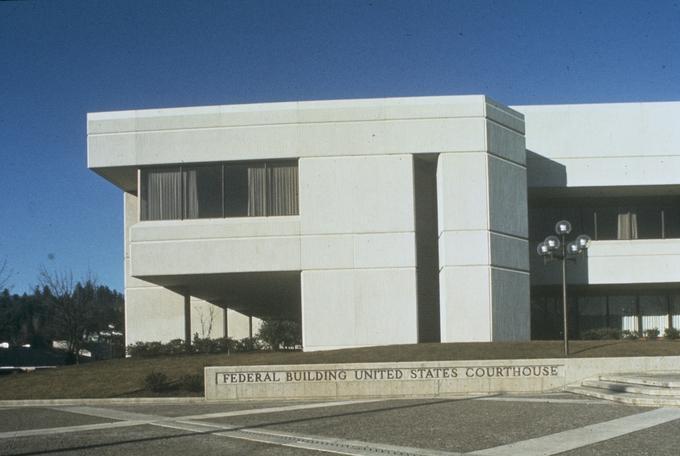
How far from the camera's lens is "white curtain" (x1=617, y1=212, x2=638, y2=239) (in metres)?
41.3

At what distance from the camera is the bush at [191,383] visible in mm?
26062

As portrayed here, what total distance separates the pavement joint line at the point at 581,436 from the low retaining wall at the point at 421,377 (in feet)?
23.7

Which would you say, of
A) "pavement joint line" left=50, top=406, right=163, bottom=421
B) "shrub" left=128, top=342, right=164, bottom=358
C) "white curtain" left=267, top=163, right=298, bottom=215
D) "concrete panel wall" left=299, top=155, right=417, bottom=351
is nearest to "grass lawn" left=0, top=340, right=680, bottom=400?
"pavement joint line" left=50, top=406, right=163, bottom=421

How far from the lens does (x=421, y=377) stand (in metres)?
24.1

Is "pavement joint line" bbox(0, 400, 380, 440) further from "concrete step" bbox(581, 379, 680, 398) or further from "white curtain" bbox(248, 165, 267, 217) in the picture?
"white curtain" bbox(248, 165, 267, 217)

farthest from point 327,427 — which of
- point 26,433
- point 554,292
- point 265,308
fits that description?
point 265,308

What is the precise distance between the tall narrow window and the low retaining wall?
11268mm

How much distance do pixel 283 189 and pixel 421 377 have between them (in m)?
12.1

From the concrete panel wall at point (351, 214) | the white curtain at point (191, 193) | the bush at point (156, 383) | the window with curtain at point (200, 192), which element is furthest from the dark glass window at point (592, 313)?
the bush at point (156, 383)

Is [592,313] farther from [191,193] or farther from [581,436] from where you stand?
[581,436]

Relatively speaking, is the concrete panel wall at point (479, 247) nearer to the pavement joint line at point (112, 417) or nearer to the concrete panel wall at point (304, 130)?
the concrete panel wall at point (304, 130)

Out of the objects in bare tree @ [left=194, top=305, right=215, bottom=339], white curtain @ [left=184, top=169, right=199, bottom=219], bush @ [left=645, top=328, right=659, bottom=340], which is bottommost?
bush @ [left=645, top=328, right=659, bottom=340]

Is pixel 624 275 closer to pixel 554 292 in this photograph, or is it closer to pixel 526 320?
pixel 554 292

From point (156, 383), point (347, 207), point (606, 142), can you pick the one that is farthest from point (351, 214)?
point (606, 142)
